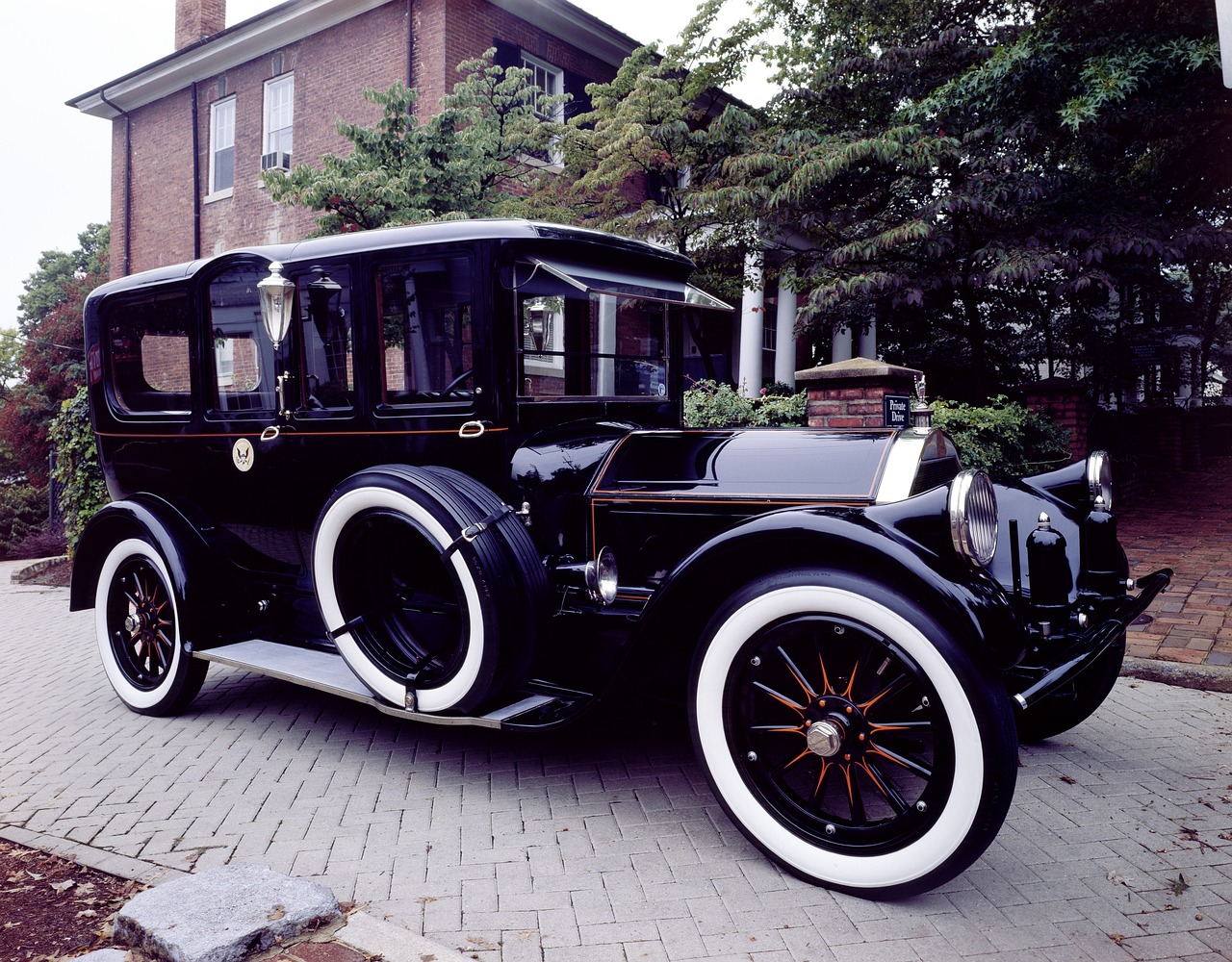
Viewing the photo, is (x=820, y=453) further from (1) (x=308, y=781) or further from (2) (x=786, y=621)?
(1) (x=308, y=781)

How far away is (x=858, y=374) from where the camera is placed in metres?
6.58

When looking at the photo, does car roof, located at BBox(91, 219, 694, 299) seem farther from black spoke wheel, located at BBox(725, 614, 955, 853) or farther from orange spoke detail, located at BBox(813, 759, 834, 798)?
orange spoke detail, located at BBox(813, 759, 834, 798)

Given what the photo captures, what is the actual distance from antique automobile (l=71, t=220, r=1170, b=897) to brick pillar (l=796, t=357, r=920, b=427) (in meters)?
2.30

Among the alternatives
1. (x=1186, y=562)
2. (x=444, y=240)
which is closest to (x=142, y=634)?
(x=444, y=240)

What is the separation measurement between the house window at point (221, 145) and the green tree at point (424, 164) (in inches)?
331

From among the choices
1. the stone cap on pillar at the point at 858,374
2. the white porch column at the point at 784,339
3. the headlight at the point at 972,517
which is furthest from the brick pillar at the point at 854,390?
the white porch column at the point at 784,339

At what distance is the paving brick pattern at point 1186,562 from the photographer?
516 cm

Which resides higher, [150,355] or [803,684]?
[150,355]

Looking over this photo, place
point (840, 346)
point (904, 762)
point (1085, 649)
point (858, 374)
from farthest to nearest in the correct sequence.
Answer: point (840, 346) → point (858, 374) → point (1085, 649) → point (904, 762)

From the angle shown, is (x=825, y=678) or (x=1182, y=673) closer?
(x=825, y=678)

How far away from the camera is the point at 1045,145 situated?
10.5m

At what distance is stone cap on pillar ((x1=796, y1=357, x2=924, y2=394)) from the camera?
647cm

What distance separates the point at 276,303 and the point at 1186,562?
25.4ft

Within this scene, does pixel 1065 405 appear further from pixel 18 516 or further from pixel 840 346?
pixel 18 516
